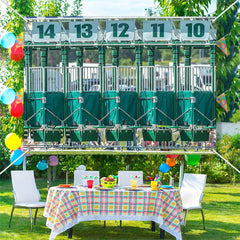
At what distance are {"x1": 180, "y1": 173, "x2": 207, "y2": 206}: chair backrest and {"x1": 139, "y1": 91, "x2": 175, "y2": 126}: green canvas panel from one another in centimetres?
98

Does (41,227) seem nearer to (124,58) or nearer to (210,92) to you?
(210,92)

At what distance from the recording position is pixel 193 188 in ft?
28.1

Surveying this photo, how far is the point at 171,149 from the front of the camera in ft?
31.1

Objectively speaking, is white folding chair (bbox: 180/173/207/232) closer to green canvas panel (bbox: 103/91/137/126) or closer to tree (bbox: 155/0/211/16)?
green canvas panel (bbox: 103/91/137/126)

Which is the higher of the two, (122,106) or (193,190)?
(122,106)

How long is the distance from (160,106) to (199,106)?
60 centimetres

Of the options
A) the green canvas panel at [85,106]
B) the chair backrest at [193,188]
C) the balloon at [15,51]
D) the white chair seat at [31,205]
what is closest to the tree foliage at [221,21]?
the green canvas panel at [85,106]

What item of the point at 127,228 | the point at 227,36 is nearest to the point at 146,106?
the point at 127,228

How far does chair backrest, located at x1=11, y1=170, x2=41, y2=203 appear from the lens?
852 centimetres

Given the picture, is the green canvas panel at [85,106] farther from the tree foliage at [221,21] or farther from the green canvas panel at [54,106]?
the tree foliage at [221,21]

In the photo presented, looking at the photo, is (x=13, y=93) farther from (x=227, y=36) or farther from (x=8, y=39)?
(x=227, y=36)

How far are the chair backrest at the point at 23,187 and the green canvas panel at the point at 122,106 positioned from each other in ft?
4.92

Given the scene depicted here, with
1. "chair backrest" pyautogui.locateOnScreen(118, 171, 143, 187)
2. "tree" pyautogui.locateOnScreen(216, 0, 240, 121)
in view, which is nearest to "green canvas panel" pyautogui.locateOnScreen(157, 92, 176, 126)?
"chair backrest" pyautogui.locateOnScreen(118, 171, 143, 187)

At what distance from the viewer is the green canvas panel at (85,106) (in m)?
9.08
